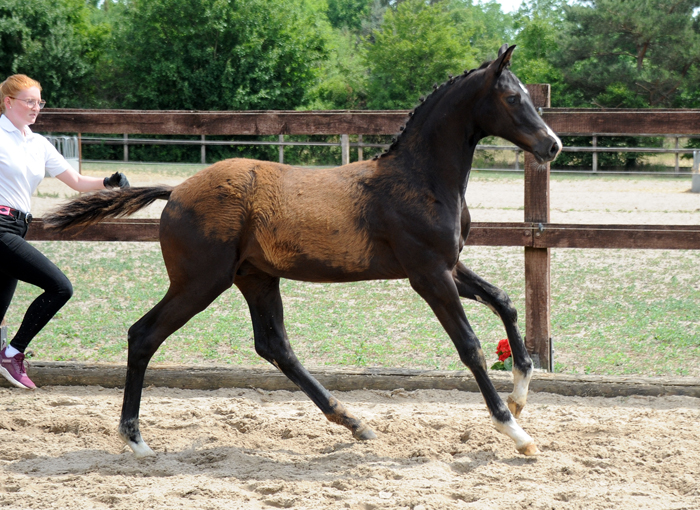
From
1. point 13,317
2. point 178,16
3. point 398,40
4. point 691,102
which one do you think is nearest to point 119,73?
point 178,16

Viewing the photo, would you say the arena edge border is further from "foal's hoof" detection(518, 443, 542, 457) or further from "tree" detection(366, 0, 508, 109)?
"tree" detection(366, 0, 508, 109)

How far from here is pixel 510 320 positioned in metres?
3.60

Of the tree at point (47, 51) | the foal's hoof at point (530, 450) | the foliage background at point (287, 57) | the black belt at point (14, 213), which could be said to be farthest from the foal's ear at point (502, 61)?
the tree at point (47, 51)

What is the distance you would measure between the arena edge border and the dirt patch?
0.08 metres

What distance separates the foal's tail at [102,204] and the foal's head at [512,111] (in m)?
1.76

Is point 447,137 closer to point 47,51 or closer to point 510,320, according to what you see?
point 510,320

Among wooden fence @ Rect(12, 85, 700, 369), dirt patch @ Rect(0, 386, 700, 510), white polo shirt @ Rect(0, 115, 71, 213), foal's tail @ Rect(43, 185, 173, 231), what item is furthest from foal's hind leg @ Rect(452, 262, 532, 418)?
Answer: white polo shirt @ Rect(0, 115, 71, 213)

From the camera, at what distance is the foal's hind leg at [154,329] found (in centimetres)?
344

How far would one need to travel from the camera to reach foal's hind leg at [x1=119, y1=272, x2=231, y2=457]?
3436 millimetres

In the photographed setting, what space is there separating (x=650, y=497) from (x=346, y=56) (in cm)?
4829

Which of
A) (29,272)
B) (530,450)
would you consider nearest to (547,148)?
(530,450)

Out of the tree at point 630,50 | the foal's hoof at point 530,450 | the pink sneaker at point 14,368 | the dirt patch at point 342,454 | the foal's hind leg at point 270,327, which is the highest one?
the tree at point 630,50

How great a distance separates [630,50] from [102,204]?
3239 centimetres

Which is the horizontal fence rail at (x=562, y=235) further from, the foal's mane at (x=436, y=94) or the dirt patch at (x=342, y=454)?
the foal's mane at (x=436, y=94)
